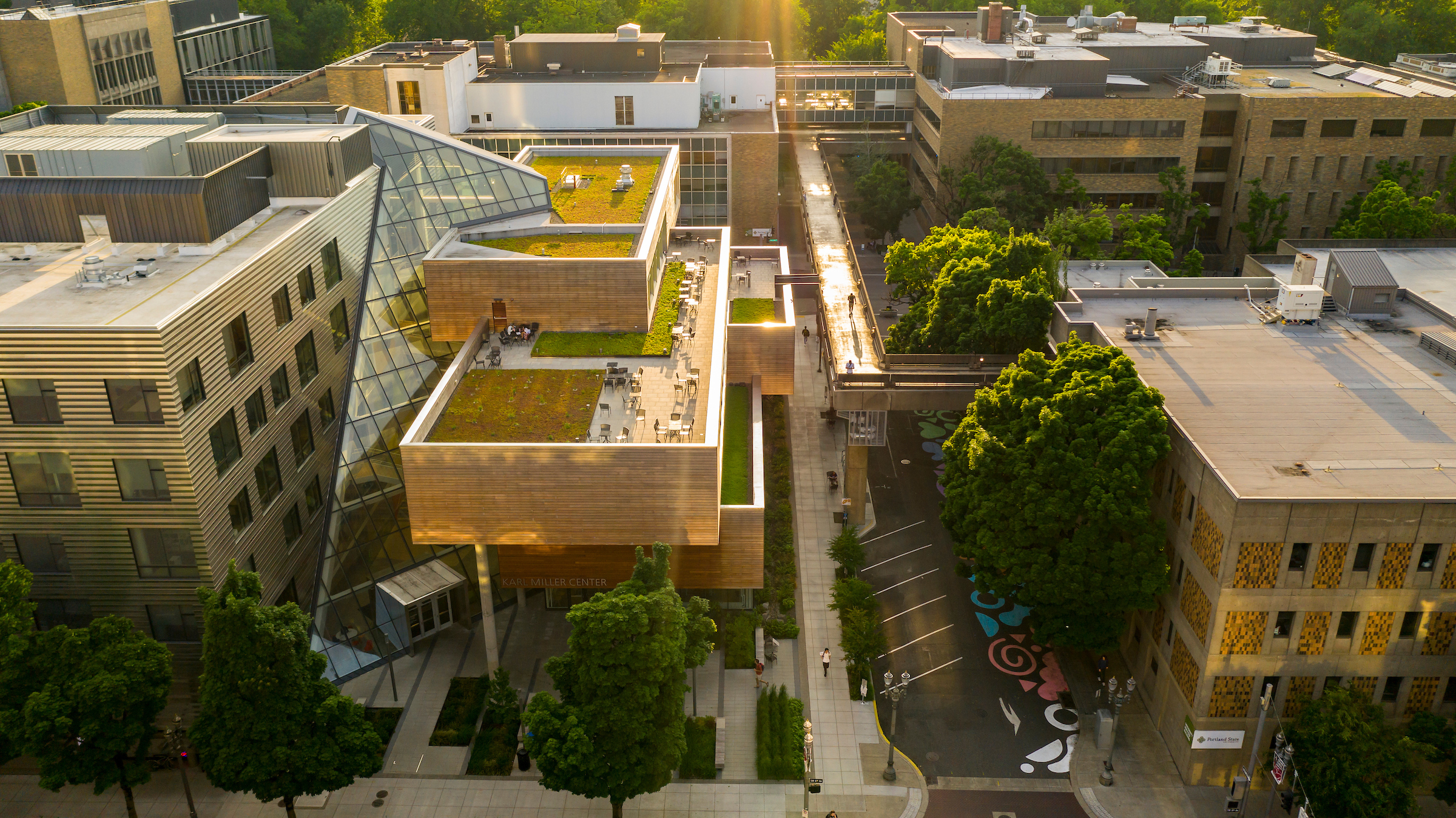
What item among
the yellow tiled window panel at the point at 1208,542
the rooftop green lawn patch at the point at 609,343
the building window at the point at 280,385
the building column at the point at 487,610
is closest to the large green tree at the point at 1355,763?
the yellow tiled window panel at the point at 1208,542

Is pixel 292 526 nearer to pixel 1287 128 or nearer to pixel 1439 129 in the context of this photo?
pixel 1287 128

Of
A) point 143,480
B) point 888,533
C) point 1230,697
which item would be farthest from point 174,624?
point 1230,697

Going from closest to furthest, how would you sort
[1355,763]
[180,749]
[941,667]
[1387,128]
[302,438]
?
1. [1355,763]
2. [180,749]
3. [941,667]
4. [302,438]
5. [1387,128]

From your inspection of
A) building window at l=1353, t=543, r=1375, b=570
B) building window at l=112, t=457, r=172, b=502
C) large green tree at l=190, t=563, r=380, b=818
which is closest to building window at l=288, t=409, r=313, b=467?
building window at l=112, t=457, r=172, b=502

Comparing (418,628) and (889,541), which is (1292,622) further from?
(418,628)

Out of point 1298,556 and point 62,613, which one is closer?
point 1298,556

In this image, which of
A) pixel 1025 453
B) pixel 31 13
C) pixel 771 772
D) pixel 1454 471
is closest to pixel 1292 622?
pixel 1454 471
